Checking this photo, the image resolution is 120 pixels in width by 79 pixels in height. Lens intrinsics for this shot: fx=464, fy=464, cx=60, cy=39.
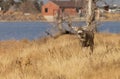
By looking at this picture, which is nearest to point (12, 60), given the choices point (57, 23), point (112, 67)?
point (112, 67)

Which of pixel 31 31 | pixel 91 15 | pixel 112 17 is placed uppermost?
pixel 91 15

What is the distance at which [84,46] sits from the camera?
16.0m

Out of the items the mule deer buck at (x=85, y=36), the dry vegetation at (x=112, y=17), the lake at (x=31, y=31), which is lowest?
the dry vegetation at (x=112, y=17)

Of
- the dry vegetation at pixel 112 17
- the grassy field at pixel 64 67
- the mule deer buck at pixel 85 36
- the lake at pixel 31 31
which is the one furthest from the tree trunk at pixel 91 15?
the dry vegetation at pixel 112 17

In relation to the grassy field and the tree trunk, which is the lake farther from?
the grassy field

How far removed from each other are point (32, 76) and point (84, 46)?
5.76m

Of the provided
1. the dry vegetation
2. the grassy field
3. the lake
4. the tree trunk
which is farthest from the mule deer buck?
the dry vegetation

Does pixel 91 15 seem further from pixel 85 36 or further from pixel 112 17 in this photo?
pixel 112 17

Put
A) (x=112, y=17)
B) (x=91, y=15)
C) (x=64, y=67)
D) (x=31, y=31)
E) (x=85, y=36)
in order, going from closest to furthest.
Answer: (x=64, y=67) < (x=85, y=36) < (x=91, y=15) < (x=31, y=31) < (x=112, y=17)

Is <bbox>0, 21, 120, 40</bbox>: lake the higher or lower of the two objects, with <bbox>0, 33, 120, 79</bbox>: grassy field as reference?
lower

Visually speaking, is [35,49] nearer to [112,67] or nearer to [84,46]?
[84,46]

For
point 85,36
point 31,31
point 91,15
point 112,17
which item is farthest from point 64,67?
point 112,17

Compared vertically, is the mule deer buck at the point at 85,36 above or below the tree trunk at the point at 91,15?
Answer: below

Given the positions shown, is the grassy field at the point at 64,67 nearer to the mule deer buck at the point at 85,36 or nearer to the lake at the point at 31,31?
the mule deer buck at the point at 85,36
